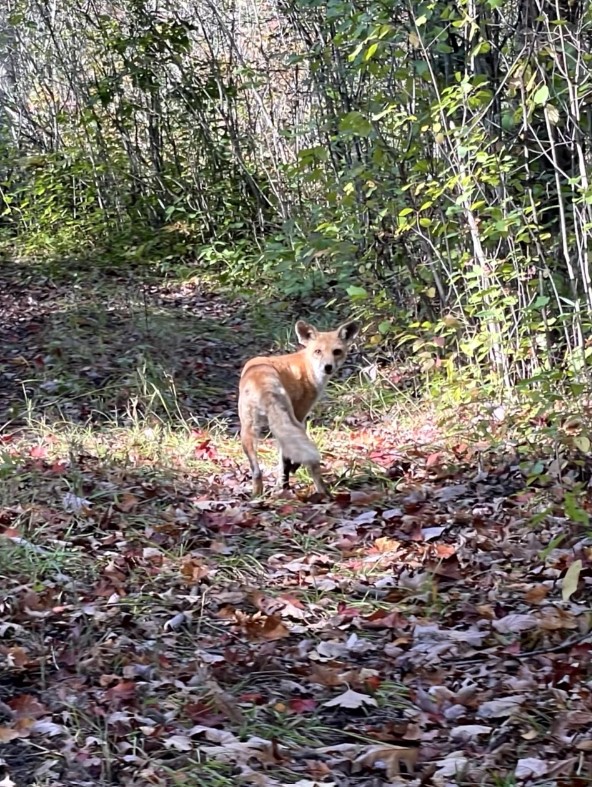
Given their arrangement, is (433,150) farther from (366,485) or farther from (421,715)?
(421,715)

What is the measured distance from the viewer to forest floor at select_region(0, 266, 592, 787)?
3.84m

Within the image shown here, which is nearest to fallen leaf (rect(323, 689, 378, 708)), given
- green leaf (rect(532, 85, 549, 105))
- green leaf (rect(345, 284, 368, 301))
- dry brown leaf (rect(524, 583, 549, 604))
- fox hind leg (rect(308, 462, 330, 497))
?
dry brown leaf (rect(524, 583, 549, 604))

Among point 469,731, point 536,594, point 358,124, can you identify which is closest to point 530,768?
point 469,731

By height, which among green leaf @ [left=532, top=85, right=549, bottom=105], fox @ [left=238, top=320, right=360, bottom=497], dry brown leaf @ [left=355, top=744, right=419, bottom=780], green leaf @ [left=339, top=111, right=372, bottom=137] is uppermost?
green leaf @ [left=339, top=111, right=372, bottom=137]

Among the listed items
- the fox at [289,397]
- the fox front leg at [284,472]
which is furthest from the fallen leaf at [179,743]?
the fox front leg at [284,472]

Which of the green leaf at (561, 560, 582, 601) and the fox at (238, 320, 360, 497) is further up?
the fox at (238, 320, 360, 497)

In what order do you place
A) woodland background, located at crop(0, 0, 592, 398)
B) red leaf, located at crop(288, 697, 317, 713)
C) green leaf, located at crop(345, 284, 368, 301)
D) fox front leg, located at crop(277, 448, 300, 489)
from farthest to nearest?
green leaf, located at crop(345, 284, 368, 301) < woodland background, located at crop(0, 0, 592, 398) < fox front leg, located at crop(277, 448, 300, 489) < red leaf, located at crop(288, 697, 317, 713)

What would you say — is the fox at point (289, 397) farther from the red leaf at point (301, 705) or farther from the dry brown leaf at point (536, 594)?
the red leaf at point (301, 705)

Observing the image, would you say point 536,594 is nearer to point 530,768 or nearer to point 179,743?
point 530,768

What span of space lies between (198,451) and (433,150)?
336 centimetres

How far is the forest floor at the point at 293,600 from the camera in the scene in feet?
12.6

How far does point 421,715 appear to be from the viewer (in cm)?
414

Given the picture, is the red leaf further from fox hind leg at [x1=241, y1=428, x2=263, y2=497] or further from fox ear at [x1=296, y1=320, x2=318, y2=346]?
fox ear at [x1=296, y1=320, x2=318, y2=346]

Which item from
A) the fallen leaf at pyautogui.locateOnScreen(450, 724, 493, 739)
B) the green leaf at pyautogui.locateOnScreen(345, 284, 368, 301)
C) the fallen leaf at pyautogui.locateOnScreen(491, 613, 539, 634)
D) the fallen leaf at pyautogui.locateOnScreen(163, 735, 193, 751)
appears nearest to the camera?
the fallen leaf at pyautogui.locateOnScreen(163, 735, 193, 751)
